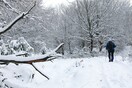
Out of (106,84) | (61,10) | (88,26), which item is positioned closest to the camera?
(106,84)

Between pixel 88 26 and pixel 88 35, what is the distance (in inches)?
58.3

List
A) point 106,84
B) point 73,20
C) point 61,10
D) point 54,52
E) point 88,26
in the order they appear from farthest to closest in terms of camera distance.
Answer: point 61,10 → point 73,20 → point 88,26 → point 106,84 → point 54,52

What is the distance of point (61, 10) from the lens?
4031cm

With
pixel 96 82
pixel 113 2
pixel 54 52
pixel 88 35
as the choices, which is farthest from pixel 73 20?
pixel 54 52

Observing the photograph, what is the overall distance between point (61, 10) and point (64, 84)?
31600 millimetres

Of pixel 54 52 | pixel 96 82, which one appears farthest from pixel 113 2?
pixel 54 52

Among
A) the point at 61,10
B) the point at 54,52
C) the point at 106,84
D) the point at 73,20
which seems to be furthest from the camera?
the point at 61,10

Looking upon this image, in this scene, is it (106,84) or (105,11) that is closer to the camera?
(106,84)

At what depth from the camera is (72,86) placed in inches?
362

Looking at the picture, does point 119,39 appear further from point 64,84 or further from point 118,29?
point 64,84

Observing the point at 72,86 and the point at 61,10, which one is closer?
the point at 72,86

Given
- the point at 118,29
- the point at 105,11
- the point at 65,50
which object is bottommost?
the point at 65,50

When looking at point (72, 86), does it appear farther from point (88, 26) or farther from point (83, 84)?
point (88, 26)

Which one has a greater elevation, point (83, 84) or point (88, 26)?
point (88, 26)
